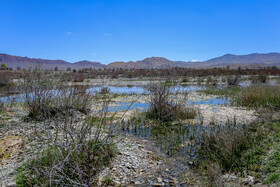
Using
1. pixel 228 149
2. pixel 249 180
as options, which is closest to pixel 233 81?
pixel 228 149

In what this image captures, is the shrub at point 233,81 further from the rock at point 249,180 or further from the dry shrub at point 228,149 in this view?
the rock at point 249,180

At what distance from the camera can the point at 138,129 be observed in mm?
8109

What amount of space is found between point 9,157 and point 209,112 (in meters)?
8.92

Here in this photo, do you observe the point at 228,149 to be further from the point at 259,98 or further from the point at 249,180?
the point at 259,98

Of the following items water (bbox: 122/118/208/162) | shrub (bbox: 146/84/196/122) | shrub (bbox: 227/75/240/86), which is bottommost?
water (bbox: 122/118/208/162)

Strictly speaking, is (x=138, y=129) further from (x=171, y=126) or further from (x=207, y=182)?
(x=207, y=182)

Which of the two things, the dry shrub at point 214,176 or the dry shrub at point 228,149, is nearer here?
the dry shrub at point 214,176

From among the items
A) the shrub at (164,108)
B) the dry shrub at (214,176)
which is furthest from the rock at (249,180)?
the shrub at (164,108)

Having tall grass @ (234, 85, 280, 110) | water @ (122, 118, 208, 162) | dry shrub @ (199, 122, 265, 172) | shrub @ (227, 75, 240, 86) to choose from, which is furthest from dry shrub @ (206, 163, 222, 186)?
shrub @ (227, 75, 240, 86)

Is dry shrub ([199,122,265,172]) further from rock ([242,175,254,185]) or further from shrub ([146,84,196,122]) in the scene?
shrub ([146,84,196,122])

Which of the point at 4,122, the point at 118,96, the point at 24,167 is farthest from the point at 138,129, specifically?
the point at 118,96

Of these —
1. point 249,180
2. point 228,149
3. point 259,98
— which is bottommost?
point 249,180

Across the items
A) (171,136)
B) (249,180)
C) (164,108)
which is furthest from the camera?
(164,108)

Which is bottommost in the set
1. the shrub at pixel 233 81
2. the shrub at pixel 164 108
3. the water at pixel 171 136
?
the water at pixel 171 136
